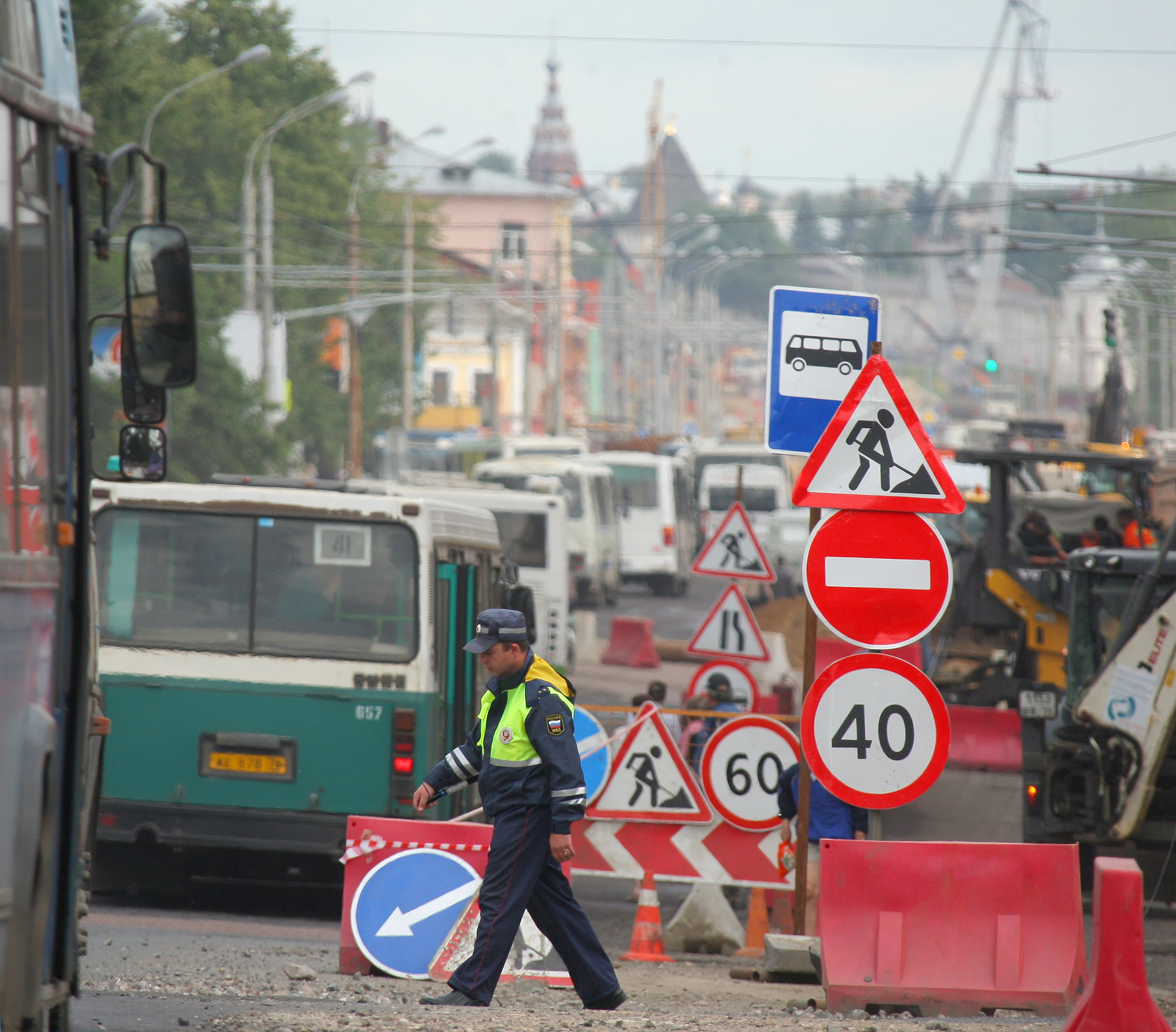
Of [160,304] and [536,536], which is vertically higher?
[160,304]

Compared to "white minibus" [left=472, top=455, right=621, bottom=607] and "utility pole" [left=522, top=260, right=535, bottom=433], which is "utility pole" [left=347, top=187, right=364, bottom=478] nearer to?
"white minibus" [left=472, top=455, right=621, bottom=607]

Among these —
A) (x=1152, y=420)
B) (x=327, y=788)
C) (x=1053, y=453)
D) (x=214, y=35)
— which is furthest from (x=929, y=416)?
(x=327, y=788)

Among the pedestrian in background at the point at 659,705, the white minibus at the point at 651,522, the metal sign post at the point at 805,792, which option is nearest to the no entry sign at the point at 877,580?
the metal sign post at the point at 805,792

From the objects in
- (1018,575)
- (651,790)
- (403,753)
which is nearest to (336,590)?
(403,753)

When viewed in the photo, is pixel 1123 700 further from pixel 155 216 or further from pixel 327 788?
pixel 155 216

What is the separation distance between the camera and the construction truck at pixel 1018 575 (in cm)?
1744

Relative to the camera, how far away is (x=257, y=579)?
1092 centimetres

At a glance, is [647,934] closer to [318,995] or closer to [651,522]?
[318,995]

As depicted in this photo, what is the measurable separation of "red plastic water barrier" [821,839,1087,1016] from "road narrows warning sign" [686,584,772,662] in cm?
696

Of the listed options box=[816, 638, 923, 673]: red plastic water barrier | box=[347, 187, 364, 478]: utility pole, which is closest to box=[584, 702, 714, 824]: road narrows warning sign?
box=[816, 638, 923, 673]: red plastic water barrier

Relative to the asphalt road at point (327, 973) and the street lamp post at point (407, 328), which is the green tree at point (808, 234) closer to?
the street lamp post at point (407, 328)

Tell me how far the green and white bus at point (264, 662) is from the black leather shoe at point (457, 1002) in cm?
329

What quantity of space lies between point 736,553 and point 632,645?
43.1 ft

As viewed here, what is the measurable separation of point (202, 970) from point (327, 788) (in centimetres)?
229
